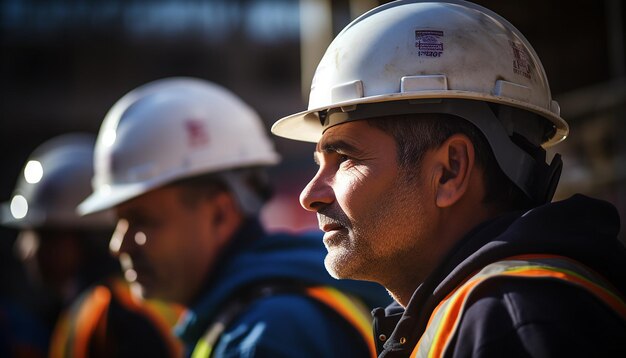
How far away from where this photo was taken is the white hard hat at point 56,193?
729 cm

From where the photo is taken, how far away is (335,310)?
3635 mm

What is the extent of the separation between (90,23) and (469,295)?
3264cm

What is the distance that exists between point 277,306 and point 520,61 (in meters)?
1.50

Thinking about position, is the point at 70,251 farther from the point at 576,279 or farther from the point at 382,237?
the point at 576,279

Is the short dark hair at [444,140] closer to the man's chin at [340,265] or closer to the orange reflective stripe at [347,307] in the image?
the man's chin at [340,265]

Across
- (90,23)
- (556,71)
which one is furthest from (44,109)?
(556,71)

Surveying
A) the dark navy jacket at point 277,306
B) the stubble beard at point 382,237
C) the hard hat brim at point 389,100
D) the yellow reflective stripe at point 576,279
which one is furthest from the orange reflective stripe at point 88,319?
the yellow reflective stripe at point 576,279

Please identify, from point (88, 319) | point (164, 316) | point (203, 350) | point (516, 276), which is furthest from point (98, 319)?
point (516, 276)

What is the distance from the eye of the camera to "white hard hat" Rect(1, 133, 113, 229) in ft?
23.9

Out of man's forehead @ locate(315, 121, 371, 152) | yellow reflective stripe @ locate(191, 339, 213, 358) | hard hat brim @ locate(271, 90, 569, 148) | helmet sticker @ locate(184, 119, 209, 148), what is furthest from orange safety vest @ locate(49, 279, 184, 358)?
man's forehead @ locate(315, 121, 371, 152)

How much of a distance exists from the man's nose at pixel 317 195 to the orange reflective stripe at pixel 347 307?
1074 millimetres

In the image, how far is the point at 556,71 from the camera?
15.3 meters

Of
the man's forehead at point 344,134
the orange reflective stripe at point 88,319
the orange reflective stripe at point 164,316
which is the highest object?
the man's forehead at point 344,134

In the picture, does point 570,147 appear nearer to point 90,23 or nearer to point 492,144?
point 492,144
